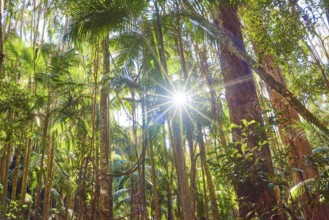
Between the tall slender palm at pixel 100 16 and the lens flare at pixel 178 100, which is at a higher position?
the tall slender palm at pixel 100 16

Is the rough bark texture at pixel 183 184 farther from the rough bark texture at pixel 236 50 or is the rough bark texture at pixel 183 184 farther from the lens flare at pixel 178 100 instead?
the lens flare at pixel 178 100

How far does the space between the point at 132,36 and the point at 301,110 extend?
3.26m

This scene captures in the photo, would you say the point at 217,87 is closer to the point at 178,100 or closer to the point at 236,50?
the point at 178,100

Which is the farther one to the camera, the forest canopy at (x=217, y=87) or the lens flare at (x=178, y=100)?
the lens flare at (x=178, y=100)

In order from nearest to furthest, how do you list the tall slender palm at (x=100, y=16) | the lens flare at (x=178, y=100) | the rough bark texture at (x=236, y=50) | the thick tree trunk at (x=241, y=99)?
the thick tree trunk at (x=241, y=99) → the rough bark texture at (x=236, y=50) → the tall slender palm at (x=100, y=16) → the lens flare at (x=178, y=100)

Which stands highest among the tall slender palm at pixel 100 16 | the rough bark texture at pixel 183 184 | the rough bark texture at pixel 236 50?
the tall slender palm at pixel 100 16

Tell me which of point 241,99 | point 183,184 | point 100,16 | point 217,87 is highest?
point 217,87

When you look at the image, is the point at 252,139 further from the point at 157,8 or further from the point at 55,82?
the point at 55,82

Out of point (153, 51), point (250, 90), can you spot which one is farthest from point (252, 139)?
point (153, 51)

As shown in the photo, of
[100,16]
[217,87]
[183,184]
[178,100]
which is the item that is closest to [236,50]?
[178,100]

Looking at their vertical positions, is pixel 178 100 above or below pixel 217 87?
below

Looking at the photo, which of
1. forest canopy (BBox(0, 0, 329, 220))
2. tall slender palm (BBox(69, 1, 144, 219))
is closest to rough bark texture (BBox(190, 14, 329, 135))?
forest canopy (BBox(0, 0, 329, 220))

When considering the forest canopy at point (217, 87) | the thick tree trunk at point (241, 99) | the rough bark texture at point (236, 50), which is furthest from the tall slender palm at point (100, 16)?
the thick tree trunk at point (241, 99)

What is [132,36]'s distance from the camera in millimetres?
5402
